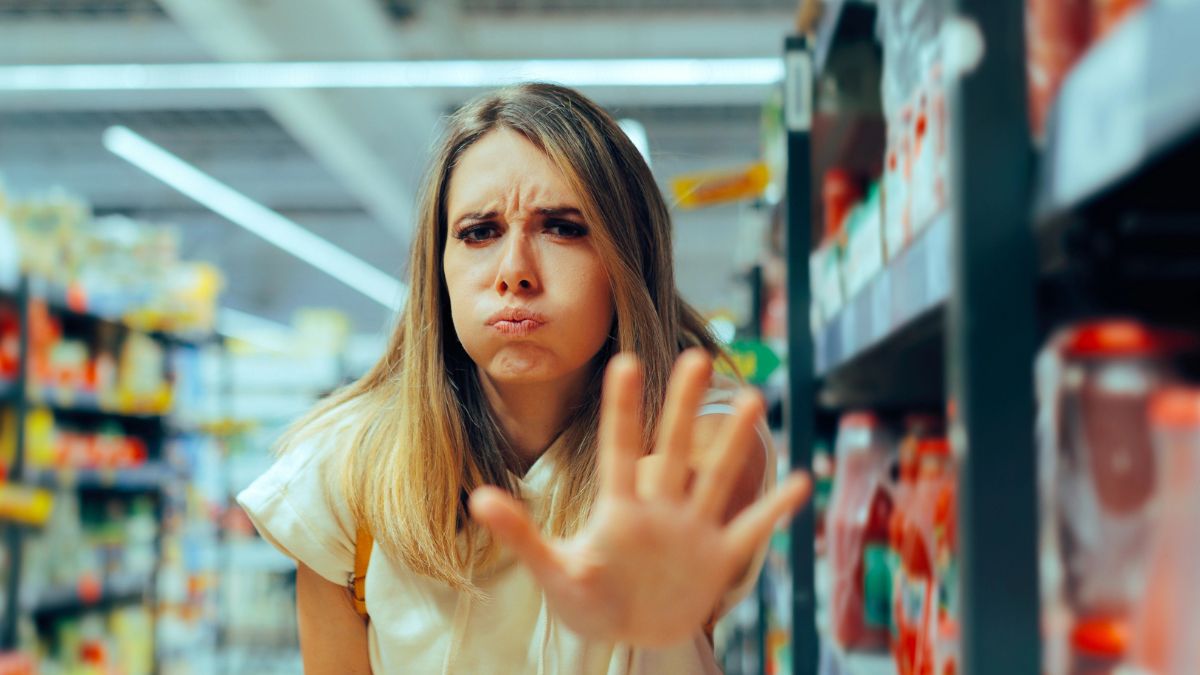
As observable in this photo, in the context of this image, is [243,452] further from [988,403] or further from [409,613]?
[988,403]

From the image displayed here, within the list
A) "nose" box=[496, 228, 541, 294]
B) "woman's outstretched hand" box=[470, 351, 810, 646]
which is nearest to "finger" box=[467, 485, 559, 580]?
"woman's outstretched hand" box=[470, 351, 810, 646]

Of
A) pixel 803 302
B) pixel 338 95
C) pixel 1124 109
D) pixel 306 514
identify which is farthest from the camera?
pixel 338 95

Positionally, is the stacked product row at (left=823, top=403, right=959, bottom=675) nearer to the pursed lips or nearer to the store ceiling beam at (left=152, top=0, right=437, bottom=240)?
the pursed lips

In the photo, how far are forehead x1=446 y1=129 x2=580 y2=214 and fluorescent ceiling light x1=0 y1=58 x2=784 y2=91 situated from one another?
487cm

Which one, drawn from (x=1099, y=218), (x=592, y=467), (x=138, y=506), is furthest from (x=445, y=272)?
(x=138, y=506)

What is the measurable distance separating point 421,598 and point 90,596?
176 inches

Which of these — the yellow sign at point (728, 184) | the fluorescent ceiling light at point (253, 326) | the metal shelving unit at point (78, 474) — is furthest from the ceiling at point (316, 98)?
the fluorescent ceiling light at point (253, 326)

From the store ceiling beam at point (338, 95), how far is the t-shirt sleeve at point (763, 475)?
12.7 ft

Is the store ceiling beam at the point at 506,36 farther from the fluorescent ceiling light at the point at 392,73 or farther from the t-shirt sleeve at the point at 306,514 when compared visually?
the t-shirt sleeve at the point at 306,514

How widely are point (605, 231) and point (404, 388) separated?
0.38 meters

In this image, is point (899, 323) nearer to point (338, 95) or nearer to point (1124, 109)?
point (1124, 109)

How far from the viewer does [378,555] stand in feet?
4.89

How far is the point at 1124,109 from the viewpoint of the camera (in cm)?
59

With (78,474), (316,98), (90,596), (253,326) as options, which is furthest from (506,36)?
(253,326)
